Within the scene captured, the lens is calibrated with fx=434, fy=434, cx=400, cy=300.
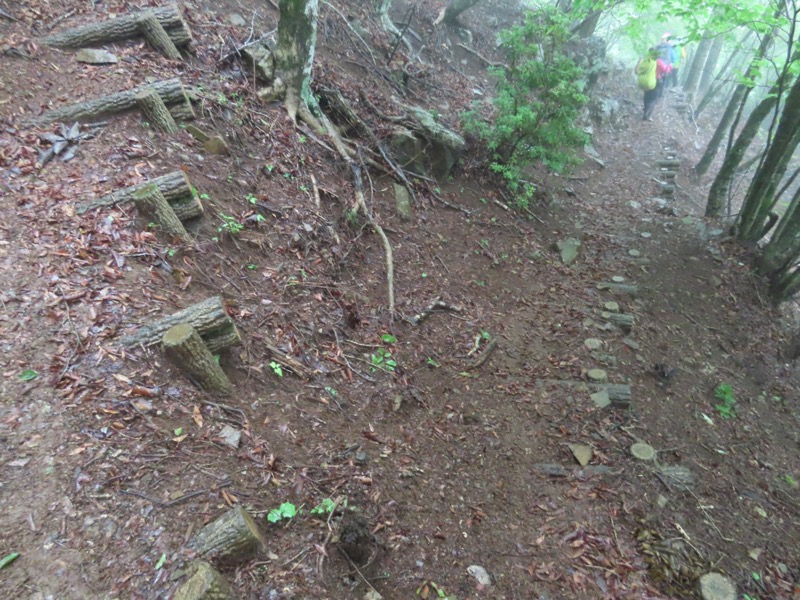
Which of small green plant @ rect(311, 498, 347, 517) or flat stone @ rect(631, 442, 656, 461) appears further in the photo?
flat stone @ rect(631, 442, 656, 461)

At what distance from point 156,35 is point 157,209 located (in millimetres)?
3497

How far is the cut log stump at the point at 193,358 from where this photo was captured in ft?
11.1

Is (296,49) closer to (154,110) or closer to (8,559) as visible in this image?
(154,110)

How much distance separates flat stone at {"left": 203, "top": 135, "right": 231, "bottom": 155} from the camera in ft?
18.4


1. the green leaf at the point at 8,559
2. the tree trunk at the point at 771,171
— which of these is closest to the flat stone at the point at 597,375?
the tree trunk at the point at 771,171

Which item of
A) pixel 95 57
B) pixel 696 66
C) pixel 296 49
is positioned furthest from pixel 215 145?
pixel 696 66

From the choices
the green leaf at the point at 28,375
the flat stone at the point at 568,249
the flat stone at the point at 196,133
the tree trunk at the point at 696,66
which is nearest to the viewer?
the green leaf at the point at 28,375

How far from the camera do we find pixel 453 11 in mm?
13086

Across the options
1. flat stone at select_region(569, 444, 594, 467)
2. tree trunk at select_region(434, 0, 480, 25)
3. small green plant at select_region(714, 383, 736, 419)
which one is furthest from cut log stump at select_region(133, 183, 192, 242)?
tree trunk at select_region(434, 0, 480, 25)

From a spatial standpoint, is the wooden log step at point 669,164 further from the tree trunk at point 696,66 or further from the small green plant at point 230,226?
the small green plant at point 230,226

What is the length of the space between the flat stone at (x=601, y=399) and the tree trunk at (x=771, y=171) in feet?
18.4

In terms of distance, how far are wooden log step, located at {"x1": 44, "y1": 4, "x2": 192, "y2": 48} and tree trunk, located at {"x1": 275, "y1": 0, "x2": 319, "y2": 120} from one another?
138cm

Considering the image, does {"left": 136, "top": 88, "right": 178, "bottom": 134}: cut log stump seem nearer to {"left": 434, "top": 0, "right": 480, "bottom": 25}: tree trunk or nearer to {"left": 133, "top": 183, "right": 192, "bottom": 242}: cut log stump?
{"left": 133, "top": 183, "right": 192, "bottom": 242}: cut log stump

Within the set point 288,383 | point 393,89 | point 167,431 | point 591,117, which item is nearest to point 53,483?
point 167,431
